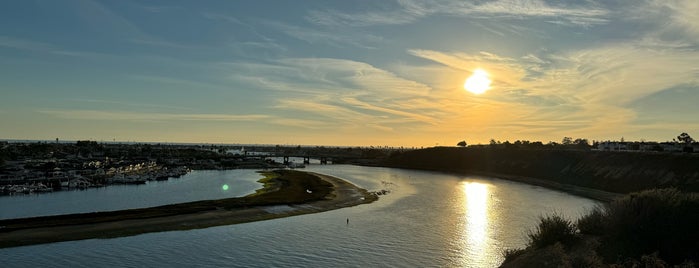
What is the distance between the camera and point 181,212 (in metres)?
57.5

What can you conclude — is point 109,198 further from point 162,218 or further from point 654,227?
point 654,227

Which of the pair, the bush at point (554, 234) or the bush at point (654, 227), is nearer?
the bush at point (654, 227)

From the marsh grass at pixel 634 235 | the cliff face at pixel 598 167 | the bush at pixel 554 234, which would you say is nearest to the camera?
the marsh grass at pixel 634 235

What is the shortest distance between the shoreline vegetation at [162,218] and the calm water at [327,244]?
97.5 inches

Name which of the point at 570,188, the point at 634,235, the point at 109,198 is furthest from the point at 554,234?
the point at 570,188

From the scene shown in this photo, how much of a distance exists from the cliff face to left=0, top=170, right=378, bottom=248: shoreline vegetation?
5300cm

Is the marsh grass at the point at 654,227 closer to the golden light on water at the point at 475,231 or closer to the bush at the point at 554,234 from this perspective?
the bush at the point at 554,234

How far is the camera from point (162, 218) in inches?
2095

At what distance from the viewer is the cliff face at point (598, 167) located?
85.6m

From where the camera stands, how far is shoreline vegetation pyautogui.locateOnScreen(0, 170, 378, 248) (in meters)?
43.6

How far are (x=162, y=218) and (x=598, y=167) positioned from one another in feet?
317

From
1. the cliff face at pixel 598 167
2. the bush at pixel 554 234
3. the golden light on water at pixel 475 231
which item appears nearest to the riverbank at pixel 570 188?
the cliff face at pixel 598 167

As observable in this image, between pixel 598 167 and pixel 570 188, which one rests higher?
pixel 598 167

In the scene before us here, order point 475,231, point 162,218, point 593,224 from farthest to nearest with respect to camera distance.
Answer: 1. point 162,218
2. point 475,231
3. point 593,224
